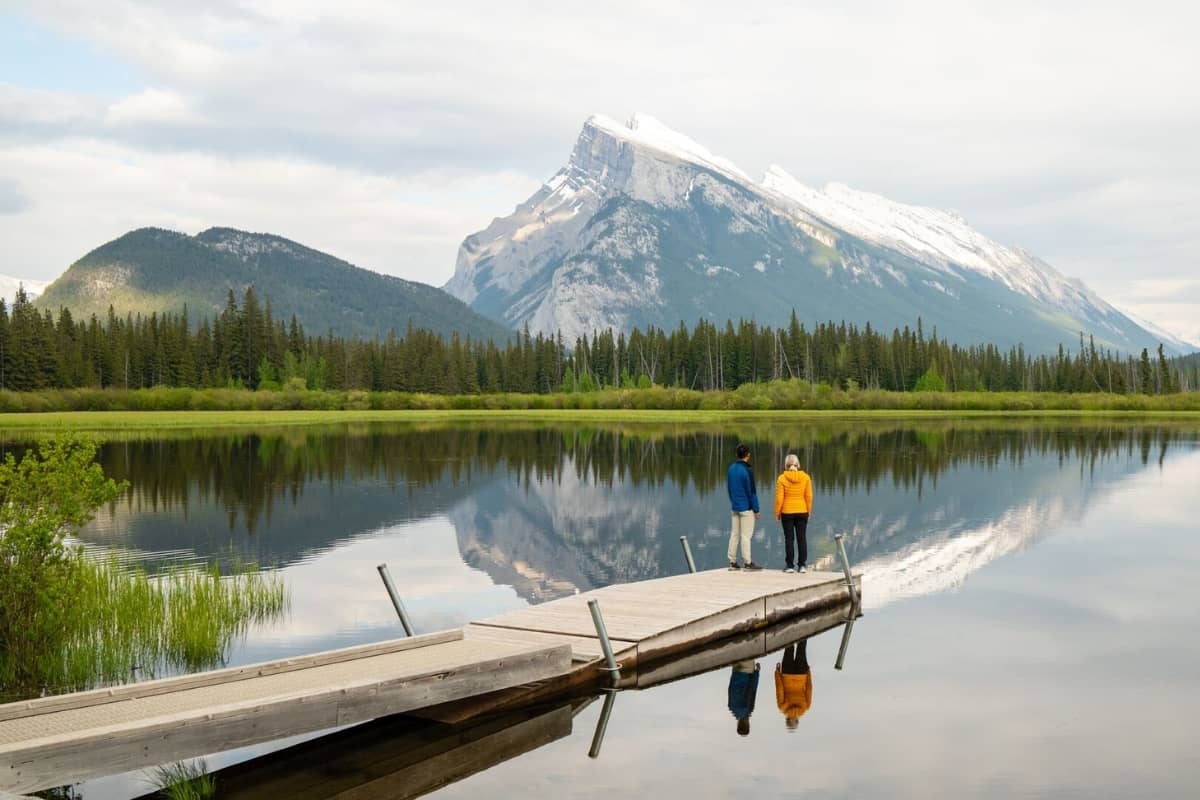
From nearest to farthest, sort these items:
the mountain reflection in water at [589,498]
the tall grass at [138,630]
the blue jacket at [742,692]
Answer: the blue jacket at [742,692] → the tall grass at [138,630] → the mountain reflection in water at [589,498]

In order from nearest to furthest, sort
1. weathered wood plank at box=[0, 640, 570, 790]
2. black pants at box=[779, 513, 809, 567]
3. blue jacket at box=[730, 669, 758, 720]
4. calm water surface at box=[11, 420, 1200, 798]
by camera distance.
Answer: weathered wood plank at box=[0, 640, 570, 790], calm water surface at box=[11, 420, 1200, 798], blue jacket at box=[730, 669, 758, 720], black pants at box=[779, 513, 809, 567]

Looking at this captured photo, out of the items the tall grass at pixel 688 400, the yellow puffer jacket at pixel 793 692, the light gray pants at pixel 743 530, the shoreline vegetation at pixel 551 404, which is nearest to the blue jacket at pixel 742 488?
the light gray pants at pixel 743 530

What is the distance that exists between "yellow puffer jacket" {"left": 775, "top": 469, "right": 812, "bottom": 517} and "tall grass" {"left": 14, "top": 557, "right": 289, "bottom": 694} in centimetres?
1113

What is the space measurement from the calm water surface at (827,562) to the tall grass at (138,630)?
0.75m

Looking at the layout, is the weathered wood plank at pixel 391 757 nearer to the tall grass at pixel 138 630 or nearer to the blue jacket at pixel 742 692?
the blue jacket at pixel 742 692

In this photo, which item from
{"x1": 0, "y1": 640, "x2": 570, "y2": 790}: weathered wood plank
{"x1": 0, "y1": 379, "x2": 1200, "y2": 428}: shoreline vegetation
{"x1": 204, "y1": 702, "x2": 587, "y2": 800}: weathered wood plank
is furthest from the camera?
{"x1": 0, "y1": 379, "x2": 1200, "y2": 428}: shoreline vegetation

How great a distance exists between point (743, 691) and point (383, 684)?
21.1ft

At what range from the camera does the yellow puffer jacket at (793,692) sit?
1683 cm

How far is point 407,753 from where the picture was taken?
47.7ft

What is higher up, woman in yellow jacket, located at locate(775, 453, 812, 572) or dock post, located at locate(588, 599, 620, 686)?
woman in yellow jacket, located at locate(775, 453, 812, 572)

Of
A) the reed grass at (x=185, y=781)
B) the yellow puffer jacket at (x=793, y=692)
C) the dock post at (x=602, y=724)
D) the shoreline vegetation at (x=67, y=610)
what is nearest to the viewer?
the reed grass at (x=185, y=781)

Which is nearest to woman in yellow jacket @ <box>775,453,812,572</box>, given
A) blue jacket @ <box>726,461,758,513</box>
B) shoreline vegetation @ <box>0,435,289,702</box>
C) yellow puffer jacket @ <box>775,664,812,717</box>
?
blue jacket @ <box>726,461,758,513</box>

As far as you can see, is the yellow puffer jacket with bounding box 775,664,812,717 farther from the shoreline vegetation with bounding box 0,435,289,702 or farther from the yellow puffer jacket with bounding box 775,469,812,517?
the shoreline vegetation with bounding box 0,435,289,702

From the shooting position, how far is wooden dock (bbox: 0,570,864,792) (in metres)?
11.5
